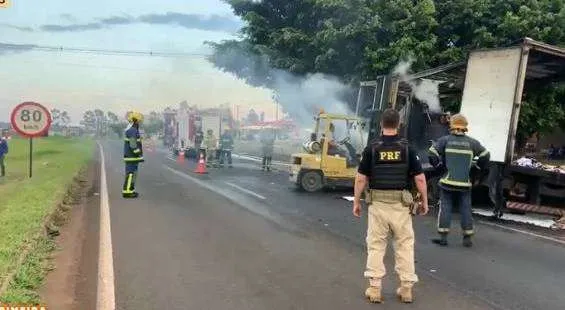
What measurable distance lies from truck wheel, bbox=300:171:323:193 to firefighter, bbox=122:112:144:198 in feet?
14.7

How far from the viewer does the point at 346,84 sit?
20391 mm

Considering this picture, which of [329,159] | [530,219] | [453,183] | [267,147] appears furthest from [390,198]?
[267,147]

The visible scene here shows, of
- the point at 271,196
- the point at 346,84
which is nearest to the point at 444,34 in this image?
the point at 346,84

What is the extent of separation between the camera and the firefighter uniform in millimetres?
5441

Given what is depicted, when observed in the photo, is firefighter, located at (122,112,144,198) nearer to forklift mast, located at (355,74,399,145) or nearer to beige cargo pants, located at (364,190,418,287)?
forklift mast, located at (355,74,399,145)

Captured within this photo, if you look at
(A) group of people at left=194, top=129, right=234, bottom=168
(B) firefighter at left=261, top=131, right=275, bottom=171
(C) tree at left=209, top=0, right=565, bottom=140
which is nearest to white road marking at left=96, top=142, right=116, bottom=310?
(C) tree at left=209, top=0, right=565, bottom=140

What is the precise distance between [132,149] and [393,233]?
8360 millimetres

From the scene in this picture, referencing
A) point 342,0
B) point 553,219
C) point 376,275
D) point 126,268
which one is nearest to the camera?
point 376,275

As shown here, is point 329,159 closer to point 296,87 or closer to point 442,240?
point 442,240

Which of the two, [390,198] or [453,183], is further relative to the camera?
[453,183]

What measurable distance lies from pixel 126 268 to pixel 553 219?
26.5 feet

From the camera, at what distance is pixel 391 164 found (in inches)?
216

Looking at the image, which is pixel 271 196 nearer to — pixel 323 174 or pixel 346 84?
pixel 323 174
